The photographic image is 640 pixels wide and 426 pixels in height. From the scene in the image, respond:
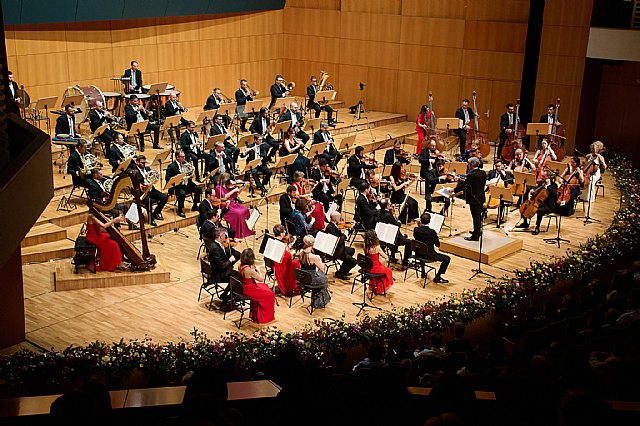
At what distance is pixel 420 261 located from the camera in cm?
1148

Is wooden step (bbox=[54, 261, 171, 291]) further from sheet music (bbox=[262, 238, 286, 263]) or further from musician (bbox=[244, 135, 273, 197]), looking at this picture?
musician (bbox=[244, 135, 273, 197])

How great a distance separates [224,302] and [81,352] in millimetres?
2537

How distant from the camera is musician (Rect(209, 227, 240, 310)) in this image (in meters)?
10.4

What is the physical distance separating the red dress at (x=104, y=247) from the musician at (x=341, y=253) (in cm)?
305

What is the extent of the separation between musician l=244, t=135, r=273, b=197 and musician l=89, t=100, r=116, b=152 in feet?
8.90

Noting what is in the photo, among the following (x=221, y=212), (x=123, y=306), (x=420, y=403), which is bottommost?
(x=123, y=306)

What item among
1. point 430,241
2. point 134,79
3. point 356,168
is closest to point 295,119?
point 356,168

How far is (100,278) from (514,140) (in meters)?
9.25

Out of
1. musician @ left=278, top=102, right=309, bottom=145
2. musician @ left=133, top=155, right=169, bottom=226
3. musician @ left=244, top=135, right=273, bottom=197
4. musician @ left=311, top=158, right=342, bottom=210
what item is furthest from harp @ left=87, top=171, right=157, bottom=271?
musician @ left=278, top=102, right=309, bottom=145

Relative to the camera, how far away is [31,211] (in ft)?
21.2

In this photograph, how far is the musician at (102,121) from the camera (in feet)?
48.9

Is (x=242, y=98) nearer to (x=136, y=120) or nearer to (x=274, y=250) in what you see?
(x=136, y=120)

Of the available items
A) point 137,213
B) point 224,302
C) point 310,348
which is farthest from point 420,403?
point 137,213

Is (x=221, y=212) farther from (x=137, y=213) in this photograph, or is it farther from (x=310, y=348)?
(x=310, y=348)
